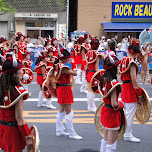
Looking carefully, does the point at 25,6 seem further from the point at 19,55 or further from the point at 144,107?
the point at 144,107

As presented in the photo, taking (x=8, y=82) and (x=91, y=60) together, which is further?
(x=91, y=60)

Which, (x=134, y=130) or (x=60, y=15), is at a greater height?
(x=60, y=15)

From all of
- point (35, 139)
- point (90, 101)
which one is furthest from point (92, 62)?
point (35, 139)

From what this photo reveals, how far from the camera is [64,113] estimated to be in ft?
21.1

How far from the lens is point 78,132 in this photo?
6816mm

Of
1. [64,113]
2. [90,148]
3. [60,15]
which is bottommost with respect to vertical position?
[90,148]

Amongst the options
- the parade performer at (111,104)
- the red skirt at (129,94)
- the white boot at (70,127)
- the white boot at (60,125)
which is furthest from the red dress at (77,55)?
the parade performer at (111,104)

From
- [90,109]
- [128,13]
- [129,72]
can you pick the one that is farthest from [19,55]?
[128,13]

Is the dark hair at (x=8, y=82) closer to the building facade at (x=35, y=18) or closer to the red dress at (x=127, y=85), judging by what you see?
the red dress at (x=127, y=85)

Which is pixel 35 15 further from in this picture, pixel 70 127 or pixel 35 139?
pixel 35 139

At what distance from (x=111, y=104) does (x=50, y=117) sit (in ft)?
11.8

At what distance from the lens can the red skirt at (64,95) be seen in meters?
6.23

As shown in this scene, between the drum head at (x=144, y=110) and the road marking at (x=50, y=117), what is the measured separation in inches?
56.7

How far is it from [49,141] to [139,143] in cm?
185
